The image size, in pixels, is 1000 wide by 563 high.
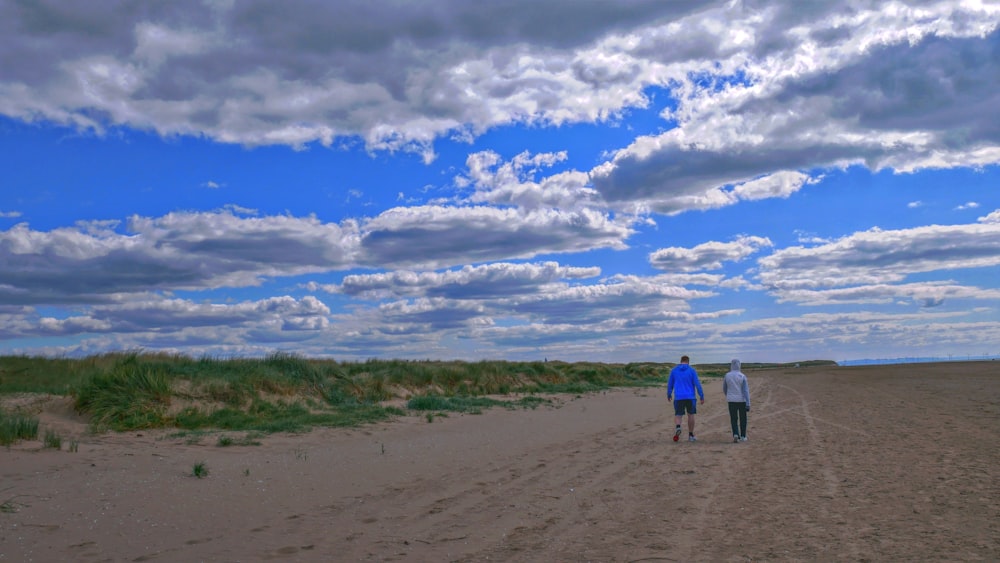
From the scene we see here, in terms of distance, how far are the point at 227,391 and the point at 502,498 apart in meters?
12.0

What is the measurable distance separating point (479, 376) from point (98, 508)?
2967cm

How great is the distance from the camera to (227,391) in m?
19.3

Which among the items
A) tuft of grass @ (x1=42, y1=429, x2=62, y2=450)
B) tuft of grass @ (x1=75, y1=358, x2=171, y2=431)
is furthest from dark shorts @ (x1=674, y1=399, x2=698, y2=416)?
tuft of grass @ (x1=42, y1=429, x2=62, y2=450)

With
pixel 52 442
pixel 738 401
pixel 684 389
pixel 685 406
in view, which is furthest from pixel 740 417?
pixel 52 442

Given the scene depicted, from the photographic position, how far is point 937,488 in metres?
9.72

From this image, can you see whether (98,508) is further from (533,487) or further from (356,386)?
(356,386)

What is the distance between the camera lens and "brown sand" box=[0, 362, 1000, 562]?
712 centimetres

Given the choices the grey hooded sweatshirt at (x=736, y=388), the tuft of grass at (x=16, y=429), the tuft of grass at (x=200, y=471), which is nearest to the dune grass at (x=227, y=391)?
the tuft of grass at (x=16, y=429)

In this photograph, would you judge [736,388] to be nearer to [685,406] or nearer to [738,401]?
[738,401]

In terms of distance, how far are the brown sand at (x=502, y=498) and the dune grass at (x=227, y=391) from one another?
1020 mm

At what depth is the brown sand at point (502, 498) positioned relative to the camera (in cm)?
712

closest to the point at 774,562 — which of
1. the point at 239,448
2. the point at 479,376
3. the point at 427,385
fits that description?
the point at 239,448

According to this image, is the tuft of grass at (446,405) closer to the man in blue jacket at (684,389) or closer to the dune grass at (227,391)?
the dune grass at (227,391)

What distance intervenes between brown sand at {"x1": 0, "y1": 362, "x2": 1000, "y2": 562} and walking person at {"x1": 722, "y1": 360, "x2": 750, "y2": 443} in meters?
0.55
